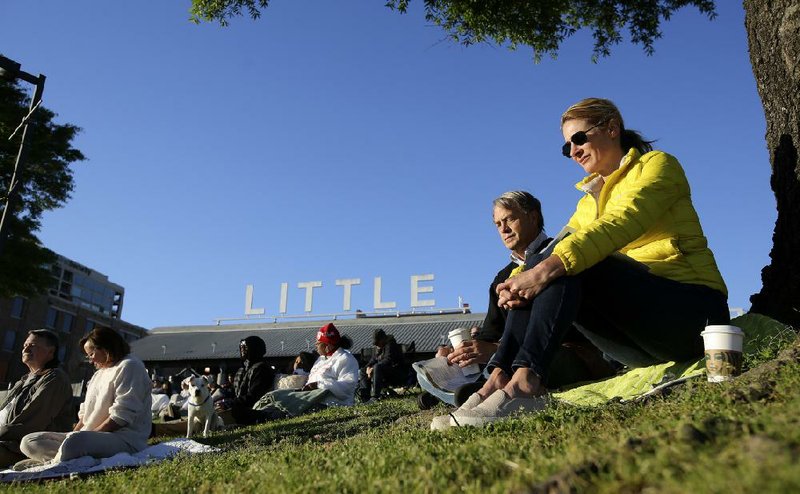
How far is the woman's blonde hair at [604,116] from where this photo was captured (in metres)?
3.79

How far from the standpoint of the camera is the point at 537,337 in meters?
2.95

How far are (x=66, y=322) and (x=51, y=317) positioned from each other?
5.83 feet

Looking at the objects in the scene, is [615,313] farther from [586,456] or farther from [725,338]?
[586,456]

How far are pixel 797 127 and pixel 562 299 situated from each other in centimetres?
257

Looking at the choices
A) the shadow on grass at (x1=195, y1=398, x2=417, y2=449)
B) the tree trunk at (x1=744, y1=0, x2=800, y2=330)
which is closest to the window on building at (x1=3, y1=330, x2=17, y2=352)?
the shadow on grass at (x1=195, y1=398, x2=417, y2=449)

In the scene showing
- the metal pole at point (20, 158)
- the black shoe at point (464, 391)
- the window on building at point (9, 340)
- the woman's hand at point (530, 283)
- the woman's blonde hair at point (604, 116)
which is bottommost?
the black shoe at point (464, 391)

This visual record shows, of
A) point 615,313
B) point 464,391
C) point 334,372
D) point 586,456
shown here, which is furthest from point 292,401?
point 586,456

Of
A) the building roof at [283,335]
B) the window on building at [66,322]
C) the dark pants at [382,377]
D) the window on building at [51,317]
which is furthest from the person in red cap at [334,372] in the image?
the window on building at [66,322]

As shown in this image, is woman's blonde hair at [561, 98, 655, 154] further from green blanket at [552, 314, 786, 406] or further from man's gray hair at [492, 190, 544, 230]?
green blanket at [552, 314, 786, 406]

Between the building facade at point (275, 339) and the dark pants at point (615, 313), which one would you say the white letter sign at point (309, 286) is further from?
the dark pants at point (615, 313)

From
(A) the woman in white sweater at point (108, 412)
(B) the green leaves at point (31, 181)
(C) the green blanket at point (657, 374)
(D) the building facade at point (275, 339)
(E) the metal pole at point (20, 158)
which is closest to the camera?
(C) the green blanket at point (657, 374)

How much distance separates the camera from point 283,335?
41.4 meters

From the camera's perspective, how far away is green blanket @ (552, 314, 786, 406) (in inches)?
133

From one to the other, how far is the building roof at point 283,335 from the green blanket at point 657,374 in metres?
31.1
